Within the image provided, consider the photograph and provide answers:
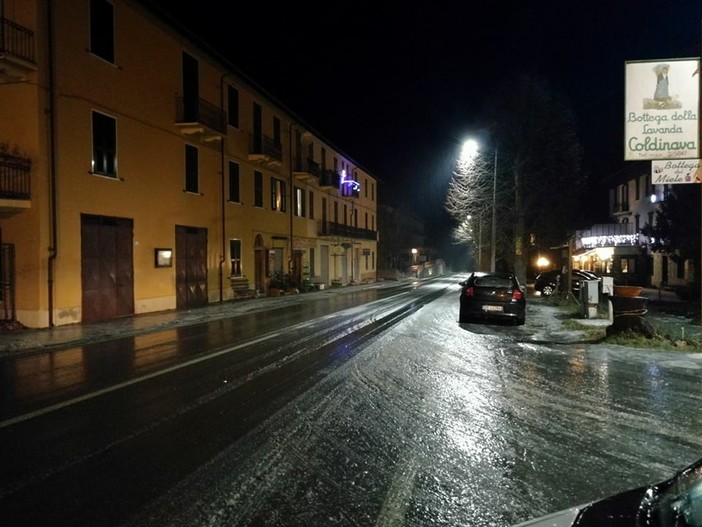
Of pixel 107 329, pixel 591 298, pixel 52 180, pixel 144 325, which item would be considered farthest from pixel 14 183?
pixel 591 298

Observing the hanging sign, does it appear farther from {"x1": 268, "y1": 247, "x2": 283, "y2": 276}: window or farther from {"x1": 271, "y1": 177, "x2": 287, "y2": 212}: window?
{"x1": 271, "y1": 177, "x2": 287, "y2": 212}: window

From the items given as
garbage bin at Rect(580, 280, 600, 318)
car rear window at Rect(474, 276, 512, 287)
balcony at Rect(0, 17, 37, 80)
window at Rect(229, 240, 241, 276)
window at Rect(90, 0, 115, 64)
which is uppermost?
window at Rect(90, 0, 115, 64)

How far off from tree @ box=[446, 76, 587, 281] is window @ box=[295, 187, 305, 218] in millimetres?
12112

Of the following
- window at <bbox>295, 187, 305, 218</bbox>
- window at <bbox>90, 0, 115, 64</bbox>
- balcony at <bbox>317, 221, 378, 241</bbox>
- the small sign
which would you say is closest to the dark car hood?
the small sign

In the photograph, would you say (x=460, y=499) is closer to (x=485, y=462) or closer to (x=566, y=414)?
(x=485, y=462)

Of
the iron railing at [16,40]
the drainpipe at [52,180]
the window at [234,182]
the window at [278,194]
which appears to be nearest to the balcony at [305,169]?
the window at [278,194]

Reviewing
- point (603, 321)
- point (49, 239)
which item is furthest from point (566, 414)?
point (49, 239)

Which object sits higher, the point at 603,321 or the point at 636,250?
the point at 636,250

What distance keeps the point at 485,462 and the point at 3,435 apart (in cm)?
473

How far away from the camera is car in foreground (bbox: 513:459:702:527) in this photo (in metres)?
1.98

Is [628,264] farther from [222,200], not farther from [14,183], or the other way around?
[14,183]

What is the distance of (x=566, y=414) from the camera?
6.18 meters

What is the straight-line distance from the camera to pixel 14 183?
13781mm

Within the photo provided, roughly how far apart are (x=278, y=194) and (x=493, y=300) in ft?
60.7
